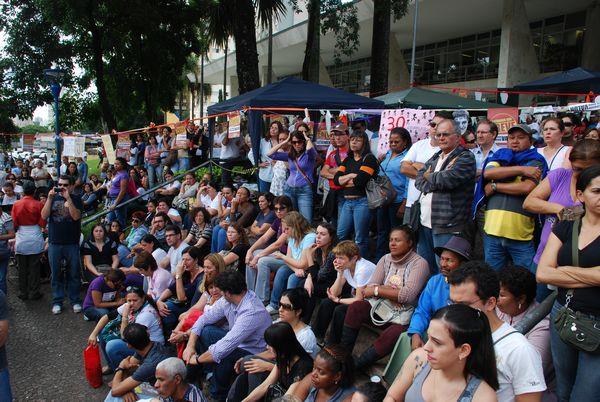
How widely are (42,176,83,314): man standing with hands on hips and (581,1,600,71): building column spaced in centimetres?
1418

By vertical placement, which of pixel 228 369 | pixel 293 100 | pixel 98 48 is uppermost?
pixel 98 48

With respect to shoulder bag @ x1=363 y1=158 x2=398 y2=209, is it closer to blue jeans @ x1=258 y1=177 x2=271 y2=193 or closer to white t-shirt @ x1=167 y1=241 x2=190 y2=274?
white t-shirt @ x1=167 y1=241 x2=190 y2=274

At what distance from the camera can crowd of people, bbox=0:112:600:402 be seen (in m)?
2.26

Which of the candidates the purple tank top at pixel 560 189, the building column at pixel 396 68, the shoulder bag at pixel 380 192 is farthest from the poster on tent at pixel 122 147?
the purple tank top at pixel 560 189

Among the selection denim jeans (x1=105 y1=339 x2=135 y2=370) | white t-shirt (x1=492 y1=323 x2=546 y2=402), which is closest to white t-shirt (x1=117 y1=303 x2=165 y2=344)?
denim jeans (x1=105 y1=339 x2=135 y2=370)

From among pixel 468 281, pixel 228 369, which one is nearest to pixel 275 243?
pixel 228 369

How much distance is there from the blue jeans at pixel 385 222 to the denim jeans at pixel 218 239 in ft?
8.13

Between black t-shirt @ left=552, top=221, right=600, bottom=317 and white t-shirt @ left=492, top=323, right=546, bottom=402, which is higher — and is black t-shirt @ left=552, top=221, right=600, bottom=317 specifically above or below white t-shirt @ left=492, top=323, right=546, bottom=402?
above

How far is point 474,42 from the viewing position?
17.4m

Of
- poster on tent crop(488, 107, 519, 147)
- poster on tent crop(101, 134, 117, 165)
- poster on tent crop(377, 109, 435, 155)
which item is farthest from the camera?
poster on tent crop(101, 134, 117, 165)

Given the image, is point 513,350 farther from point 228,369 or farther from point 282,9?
point 282,9

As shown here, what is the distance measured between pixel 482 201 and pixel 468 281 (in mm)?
1717

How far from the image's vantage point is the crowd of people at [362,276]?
2264 mm

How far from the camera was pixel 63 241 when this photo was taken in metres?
7.23
